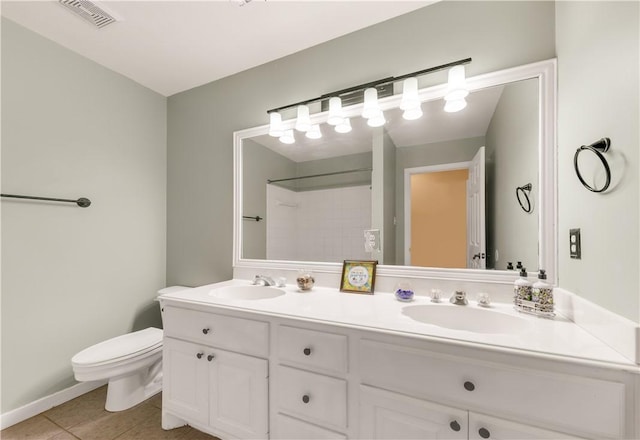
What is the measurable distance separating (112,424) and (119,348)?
1.36 feet

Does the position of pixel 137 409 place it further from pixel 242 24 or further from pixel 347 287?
pixel 242 24

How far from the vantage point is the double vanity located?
0.77 metres

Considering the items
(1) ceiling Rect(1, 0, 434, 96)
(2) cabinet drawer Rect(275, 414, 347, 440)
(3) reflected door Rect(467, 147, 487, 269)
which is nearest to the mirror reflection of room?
(3) reflected door Rect(467, 147, 487, 269)

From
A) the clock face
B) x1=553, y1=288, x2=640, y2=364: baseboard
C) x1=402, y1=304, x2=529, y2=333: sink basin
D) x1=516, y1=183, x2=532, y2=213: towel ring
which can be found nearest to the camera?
x1=553, y1=288, x2=640, y2=364: baseboard

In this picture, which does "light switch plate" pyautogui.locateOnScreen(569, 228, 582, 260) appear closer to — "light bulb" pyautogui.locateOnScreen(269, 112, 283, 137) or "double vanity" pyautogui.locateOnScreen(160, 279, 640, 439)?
"double vanity" pyautogui.locateOnScreen(160, 279, 640, 439)

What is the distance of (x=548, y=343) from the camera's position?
834mm

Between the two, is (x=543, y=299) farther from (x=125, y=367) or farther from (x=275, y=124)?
(x=125, y=367)

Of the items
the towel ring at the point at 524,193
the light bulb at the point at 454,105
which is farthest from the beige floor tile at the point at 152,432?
the light bulb at the point at 454,105

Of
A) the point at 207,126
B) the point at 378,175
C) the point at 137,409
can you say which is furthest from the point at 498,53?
the point at 137,409

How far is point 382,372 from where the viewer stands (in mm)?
982

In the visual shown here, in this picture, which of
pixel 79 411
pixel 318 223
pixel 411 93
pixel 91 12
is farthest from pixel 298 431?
pixel 91 12

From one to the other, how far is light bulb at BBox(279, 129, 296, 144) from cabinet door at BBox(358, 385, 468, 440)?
1.50 meters

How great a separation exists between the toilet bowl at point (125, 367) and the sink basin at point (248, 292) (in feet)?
1.98

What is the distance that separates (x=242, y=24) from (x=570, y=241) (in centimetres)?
202
